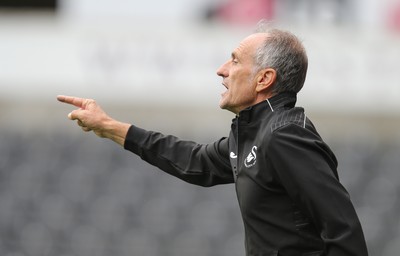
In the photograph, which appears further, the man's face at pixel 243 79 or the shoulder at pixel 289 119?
the man's face at pixel 243 79

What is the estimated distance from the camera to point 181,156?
10.2ft

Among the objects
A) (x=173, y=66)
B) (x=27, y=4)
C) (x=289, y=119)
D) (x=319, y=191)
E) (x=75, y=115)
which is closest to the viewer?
(x=319, y=191)

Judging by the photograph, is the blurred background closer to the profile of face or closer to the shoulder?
the profile of face

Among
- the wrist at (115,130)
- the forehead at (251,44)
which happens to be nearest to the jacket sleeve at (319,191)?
the forehead at (251,44)

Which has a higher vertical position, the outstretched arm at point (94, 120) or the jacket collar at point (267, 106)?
the jacket collar at point (267, 106)

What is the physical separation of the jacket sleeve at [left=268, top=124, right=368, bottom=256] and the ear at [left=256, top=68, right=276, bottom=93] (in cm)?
25

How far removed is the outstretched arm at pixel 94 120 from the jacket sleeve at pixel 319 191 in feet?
2.35

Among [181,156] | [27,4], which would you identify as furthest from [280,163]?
[27,4]

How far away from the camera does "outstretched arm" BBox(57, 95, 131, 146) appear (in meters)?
3.03

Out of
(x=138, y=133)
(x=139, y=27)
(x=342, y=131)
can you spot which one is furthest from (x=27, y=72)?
(x=138, y=133)

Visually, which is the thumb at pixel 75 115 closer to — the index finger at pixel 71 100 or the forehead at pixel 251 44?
the index finger at pixel 71 100

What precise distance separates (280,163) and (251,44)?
1.46 feet

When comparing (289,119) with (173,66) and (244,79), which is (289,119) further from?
(173,66)

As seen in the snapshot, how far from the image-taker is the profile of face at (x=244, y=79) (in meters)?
2.78
